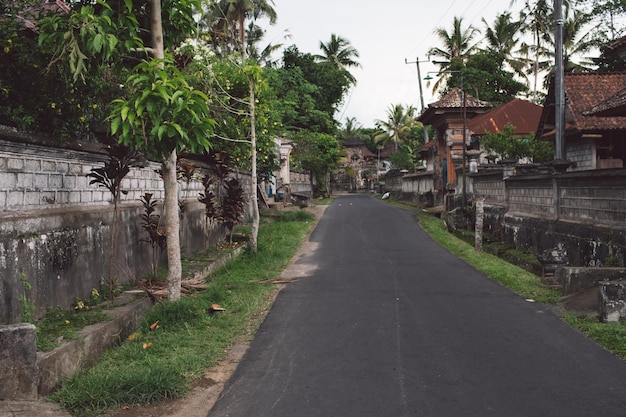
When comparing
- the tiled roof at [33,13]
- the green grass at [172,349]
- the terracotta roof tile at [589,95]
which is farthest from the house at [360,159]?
the tiled roof at [33,13]

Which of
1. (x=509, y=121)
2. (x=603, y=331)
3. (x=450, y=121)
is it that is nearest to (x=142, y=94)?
(x=603, y=331)

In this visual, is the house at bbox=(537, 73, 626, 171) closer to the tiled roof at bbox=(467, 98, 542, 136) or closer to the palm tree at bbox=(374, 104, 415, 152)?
the tiled roof at bbox=(467, 98, 542, 136)

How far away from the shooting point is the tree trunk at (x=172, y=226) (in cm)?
757

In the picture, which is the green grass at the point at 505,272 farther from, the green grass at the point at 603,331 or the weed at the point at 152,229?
the weed at the point at 152,229

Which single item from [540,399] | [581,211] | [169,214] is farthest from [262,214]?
[540,399]

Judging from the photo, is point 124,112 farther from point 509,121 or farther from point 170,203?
point 509,121

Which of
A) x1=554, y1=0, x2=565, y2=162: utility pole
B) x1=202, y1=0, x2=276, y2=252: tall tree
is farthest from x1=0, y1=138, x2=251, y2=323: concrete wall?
x1=554, y1=0, x2=565, y2=162: utility pole

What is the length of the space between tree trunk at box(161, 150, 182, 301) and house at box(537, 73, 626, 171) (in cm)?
1464

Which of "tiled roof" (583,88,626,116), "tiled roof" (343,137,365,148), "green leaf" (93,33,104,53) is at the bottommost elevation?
"tiled roof" (583,88,626,116)

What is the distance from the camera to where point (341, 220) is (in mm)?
25547

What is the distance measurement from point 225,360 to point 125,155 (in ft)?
10.9

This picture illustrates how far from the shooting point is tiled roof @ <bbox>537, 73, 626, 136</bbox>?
19047mm

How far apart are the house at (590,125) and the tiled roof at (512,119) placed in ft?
26.4

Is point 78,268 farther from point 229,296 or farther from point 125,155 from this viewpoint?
point 229,296
